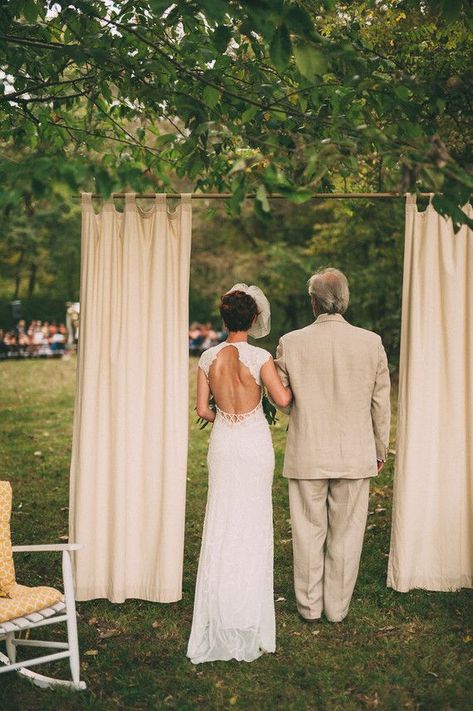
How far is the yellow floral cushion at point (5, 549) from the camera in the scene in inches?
177

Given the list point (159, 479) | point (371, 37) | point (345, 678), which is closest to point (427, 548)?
point (345, 678)

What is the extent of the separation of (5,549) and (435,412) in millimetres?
3087

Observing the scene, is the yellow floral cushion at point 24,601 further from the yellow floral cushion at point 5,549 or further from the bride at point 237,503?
the bride at point 237,503

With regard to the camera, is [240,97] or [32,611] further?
[240,97]

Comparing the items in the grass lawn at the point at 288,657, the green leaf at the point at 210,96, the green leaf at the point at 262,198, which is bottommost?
the grass lawn at the point at 288,657

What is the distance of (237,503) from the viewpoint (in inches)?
197

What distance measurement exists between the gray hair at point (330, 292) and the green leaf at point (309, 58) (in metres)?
1.64

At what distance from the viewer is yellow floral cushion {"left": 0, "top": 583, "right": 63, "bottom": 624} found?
419cm

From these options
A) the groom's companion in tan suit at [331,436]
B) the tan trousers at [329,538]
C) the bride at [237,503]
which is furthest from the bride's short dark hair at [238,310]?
the tan trousers at [329,538]

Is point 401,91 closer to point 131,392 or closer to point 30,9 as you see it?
point 30,9

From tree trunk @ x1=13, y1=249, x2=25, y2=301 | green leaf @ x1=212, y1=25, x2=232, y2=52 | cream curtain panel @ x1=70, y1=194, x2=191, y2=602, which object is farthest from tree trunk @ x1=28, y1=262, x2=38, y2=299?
green leaf @ x1=212, y1=25, x2=232, y2=52

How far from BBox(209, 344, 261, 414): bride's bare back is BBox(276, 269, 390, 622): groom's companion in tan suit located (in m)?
0.35

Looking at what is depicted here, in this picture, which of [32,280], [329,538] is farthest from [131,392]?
[32,280]

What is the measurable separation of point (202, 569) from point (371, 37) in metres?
5.47
